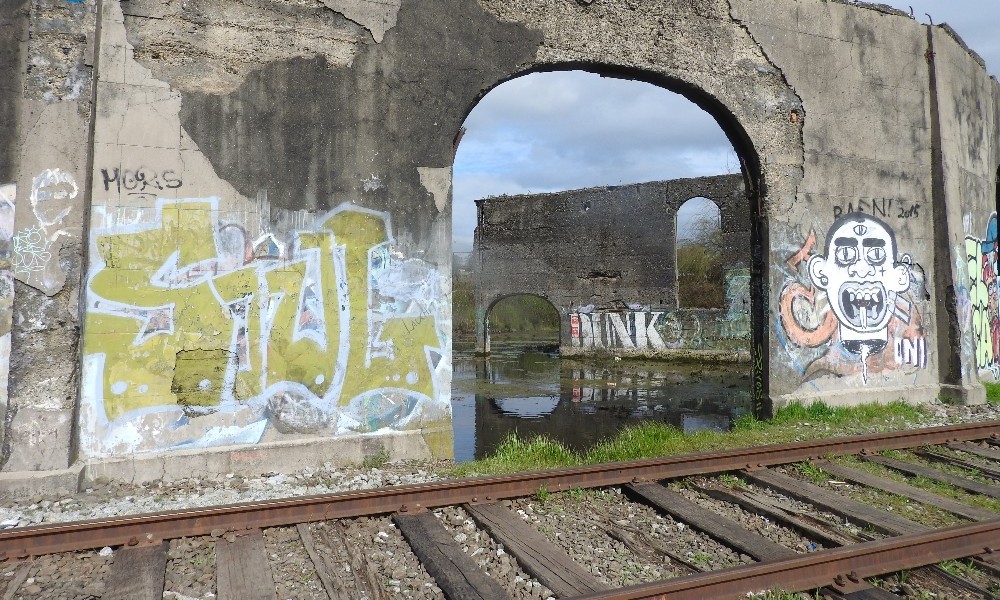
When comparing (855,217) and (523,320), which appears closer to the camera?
(855,217)

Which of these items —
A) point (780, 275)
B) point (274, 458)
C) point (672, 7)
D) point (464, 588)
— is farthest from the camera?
point (780, 275)

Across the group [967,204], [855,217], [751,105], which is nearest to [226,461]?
[751,105]

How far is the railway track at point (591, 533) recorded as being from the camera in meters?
3.40

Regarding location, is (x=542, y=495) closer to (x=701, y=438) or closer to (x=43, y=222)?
(x=701, y=438)

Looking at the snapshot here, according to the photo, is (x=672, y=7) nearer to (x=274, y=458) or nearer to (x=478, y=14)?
(x=478, y=14)

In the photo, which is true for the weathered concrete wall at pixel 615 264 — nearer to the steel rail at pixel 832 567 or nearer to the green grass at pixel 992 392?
the green grass at pixel 992 392

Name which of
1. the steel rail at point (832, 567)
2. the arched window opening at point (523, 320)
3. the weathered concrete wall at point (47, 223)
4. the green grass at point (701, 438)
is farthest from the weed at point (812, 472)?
the arched window opening at point (523, 320)

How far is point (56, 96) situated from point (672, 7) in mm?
6215

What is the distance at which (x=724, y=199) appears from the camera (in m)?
22.8

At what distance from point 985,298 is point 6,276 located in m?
12.6

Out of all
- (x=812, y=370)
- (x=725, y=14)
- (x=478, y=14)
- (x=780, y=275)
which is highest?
(x=725, y=14)

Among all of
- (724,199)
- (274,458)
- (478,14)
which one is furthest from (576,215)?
(274,458)

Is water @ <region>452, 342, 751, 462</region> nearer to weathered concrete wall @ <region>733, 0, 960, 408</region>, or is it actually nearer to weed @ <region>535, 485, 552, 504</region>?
weathered concrete wall @ <region>733, 0, 960, 408</region>

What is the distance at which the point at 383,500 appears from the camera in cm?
461
